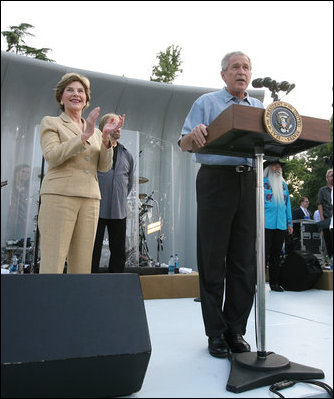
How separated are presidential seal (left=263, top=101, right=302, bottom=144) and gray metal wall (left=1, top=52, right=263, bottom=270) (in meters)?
3.25

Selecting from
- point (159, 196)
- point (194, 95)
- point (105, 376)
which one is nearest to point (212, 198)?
point (105, 376)

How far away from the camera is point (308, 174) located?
4.10 feet

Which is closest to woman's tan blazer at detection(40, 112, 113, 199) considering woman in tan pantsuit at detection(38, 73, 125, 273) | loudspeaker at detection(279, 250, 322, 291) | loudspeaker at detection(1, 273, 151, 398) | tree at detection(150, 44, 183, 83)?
woman in tan pantsuit at detection(38, 73, 125, 273)

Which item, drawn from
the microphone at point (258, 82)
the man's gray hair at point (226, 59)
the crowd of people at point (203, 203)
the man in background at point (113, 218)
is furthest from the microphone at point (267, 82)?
the man in background at point (113, 218)

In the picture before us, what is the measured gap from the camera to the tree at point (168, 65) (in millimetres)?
10445

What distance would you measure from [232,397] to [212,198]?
2.48 feet

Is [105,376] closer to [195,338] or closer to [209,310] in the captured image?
[209,310]

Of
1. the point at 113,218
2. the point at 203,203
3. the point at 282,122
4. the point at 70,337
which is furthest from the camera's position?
the point at 113,218

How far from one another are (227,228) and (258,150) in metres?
0.39

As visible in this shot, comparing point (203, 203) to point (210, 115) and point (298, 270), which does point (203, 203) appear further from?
point (298, 270)

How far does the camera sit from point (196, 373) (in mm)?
1121

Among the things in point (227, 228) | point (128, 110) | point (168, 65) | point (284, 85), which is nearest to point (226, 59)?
point (284, 85)

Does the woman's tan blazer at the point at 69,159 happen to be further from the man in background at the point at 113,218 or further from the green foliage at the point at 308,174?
the man in background at the point at 113,218

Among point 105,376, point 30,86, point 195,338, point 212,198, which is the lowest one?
point 195,338
